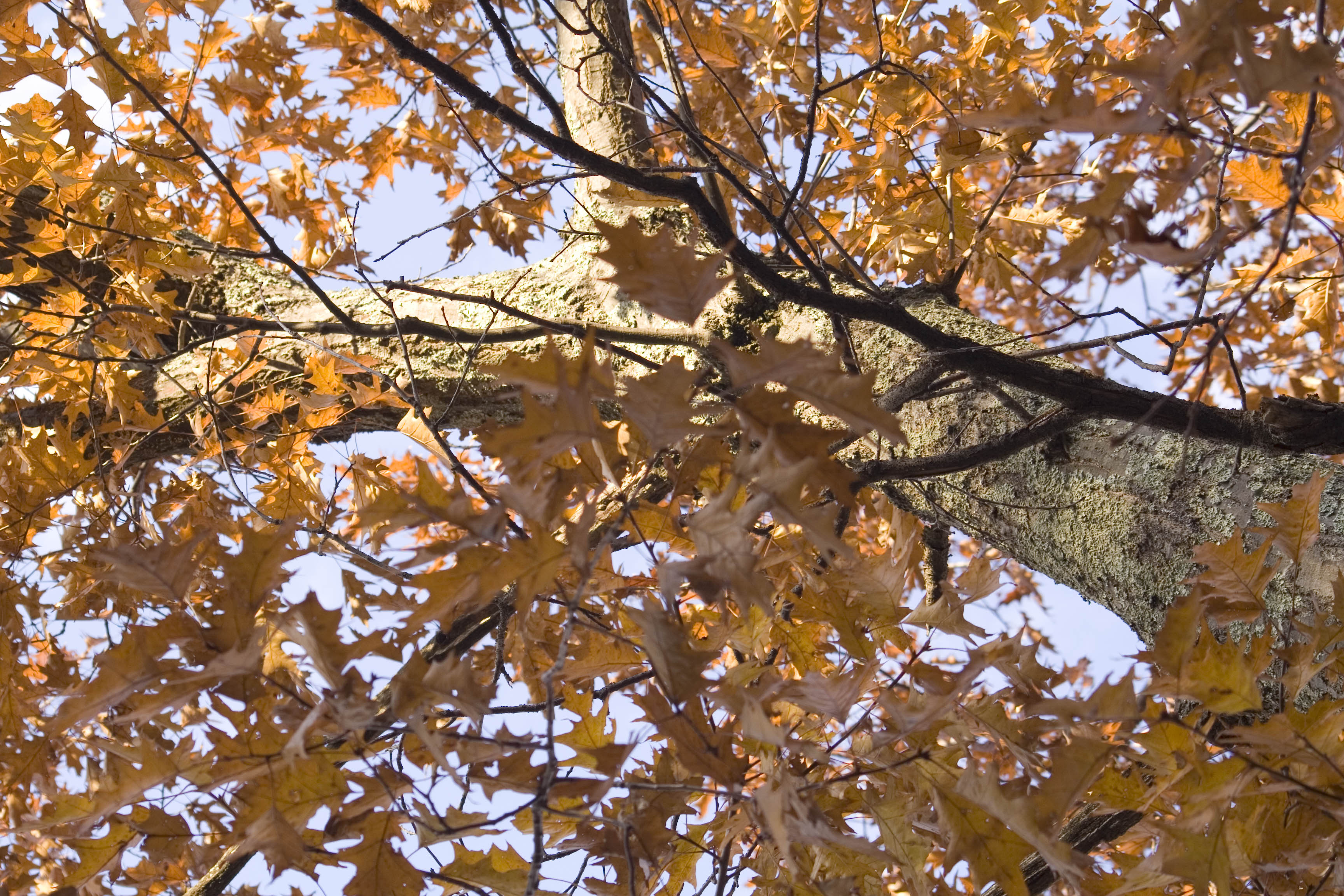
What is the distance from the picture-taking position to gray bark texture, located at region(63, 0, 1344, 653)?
1.21 meters

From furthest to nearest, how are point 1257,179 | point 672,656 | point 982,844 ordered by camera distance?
point 1257,179, point 982,844, point 672,656

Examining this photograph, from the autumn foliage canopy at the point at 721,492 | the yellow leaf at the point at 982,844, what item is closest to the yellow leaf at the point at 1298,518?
the autumn foliage canopy at the point at 721,492

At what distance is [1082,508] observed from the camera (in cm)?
135

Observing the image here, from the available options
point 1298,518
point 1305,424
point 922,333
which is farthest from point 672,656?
point 1305,424

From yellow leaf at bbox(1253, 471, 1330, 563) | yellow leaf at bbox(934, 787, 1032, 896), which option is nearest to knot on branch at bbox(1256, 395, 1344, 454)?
yellow leaf at bbox(1253, 471, 1330, 563)

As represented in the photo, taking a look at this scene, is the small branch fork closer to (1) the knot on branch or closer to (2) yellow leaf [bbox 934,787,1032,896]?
(1) the knot on branch

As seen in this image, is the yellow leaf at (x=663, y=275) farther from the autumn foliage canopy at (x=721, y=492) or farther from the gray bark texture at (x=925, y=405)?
the gray bark texture at (x=925, y=405)

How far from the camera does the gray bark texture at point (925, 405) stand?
1214 mm

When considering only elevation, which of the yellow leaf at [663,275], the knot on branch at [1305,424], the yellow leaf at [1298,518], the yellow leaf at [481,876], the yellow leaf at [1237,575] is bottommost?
the yellow leaf at [481,876]

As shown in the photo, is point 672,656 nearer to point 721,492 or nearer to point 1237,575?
point 721,492

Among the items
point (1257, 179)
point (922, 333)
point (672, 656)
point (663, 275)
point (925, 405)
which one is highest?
point (925, 405)

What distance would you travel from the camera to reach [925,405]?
1.64 m

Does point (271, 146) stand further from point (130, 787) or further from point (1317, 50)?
point (1317, 50)

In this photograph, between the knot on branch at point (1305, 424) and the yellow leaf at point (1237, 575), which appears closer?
the yellow leaf at point (1237, 575)
